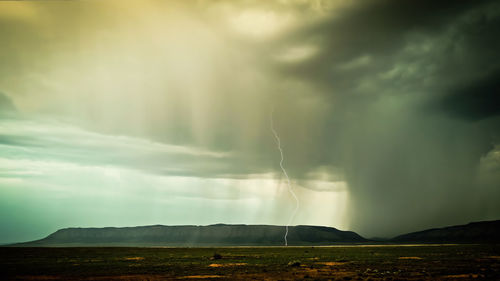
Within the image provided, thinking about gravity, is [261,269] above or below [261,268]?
above

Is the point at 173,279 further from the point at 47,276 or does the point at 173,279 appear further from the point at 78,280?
the point at 47,276

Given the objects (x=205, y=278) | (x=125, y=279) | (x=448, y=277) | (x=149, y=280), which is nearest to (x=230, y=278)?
(x=205, y=278)

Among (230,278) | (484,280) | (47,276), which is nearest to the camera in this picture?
(484,280)

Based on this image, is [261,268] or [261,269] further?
[261,268]

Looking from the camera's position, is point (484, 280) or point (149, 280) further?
point (149, 280)

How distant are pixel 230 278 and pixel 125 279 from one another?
1342cm

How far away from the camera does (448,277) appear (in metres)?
35.7

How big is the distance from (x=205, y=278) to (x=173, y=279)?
3.98 m

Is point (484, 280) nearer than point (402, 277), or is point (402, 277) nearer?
point (484, 280)

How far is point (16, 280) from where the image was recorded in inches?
1463

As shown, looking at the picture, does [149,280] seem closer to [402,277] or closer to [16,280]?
[16,280]

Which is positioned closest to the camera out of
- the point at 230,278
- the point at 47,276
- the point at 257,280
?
the point at 257,280

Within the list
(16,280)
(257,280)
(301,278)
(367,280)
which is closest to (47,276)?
(16,280)

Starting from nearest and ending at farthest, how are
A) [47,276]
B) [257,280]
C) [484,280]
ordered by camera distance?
[484,280] → [257,280] → [47,276]
